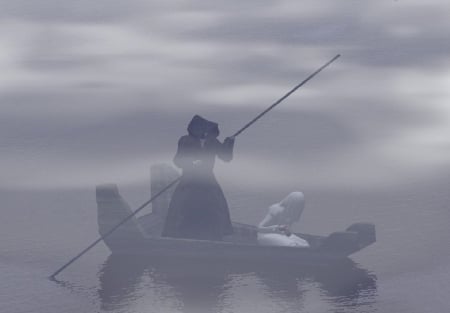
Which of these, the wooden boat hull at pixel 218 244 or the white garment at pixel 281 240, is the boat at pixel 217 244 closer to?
the wooden boat hull at pixel 218 244

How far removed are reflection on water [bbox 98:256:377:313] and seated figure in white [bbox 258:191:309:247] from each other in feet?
1.86

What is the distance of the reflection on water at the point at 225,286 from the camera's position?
2786 cm

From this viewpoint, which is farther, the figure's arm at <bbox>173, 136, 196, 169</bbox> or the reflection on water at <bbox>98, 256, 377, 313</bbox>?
the figure's arm at <bbox>173, 136, 196, 169</bbox>

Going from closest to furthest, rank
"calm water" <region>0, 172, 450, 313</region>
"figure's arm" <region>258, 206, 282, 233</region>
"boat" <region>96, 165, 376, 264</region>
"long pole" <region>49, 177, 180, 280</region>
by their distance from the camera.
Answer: "calm water" <region>0, 172, 450, 313</region> < "boat" <region>96, 165, 376, 264</region> < "long pole" <region>49, 177, 180, 280</region> < "figure's arm" <region>258, 206, 282, 233</region>

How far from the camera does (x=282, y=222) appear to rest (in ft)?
99.9

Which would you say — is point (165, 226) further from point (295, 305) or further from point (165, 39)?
point (165, 39)

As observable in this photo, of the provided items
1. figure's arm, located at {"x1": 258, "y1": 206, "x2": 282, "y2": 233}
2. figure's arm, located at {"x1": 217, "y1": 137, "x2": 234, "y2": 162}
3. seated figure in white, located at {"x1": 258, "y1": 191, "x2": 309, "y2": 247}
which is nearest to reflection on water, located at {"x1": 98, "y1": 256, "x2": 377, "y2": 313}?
seated figure in white, located at {"x1": 258, "y1": 191, "x2": 309, "y2": 247}

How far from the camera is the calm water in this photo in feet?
91.8

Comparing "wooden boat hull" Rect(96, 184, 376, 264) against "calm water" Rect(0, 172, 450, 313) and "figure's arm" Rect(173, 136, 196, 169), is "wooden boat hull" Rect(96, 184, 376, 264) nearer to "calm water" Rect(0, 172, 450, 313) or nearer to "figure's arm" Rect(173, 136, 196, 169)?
"calm water" Rect(0, 172, 450, 313)

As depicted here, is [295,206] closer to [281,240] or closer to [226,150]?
[281,240]

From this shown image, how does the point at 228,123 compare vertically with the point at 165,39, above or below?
below

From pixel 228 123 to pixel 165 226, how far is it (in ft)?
33.9

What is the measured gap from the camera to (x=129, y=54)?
1935 inches

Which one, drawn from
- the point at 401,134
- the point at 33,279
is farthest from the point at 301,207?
the point at 401,134
